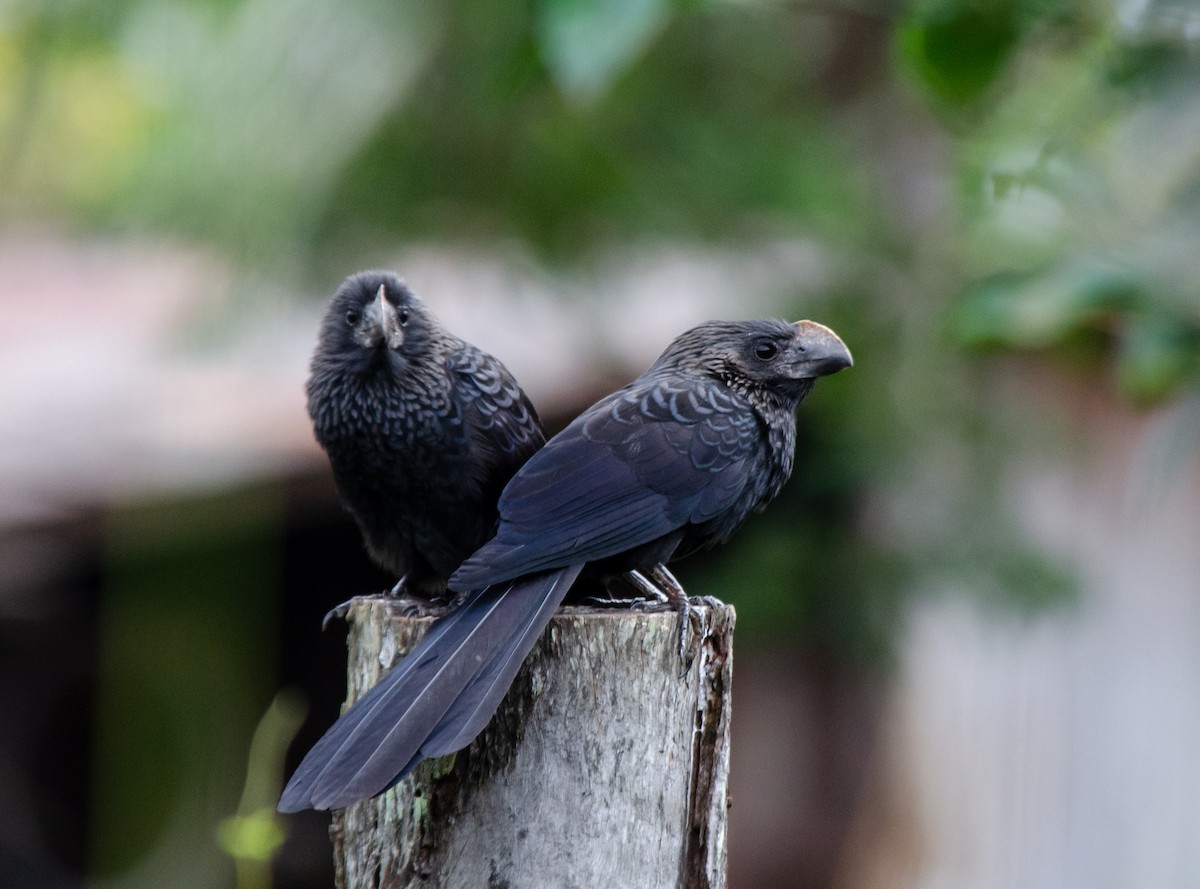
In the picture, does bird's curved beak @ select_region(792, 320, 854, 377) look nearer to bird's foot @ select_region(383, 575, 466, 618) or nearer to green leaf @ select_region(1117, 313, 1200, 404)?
green leaf @ select_region(1117, 313, 1200, 404)

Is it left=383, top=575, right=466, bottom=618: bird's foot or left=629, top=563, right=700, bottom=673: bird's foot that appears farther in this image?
left=383, top=575, right=466, bottom=618: bird's foot

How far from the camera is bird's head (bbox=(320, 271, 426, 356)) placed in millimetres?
2598

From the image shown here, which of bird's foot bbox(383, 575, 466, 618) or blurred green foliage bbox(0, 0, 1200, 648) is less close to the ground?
blurred green foliage bbox(0, 0, 1200, 648)

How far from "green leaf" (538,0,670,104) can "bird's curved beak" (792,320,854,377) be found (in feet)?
3.14


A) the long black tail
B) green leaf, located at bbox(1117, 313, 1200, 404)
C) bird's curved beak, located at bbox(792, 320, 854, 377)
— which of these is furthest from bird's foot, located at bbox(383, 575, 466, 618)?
green leaf, located at bbox(1117, 313, 1200, 404)

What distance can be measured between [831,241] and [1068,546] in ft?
6.17

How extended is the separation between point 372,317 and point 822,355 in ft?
2.94

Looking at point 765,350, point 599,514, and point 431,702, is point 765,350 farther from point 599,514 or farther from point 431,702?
point 431,702

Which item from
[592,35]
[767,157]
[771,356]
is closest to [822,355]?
[771,356]

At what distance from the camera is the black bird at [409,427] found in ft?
8.52

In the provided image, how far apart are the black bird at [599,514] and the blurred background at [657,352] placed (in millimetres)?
454

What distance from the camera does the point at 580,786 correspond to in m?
2.00

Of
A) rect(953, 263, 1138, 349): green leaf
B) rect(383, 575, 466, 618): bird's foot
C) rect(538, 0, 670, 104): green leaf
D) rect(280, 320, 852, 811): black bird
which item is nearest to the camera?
rect(538, 0, 670, 104): green leaf

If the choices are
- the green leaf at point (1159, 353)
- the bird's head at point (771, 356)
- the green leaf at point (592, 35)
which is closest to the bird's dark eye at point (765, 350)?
the bird's head at point (771, 356)
